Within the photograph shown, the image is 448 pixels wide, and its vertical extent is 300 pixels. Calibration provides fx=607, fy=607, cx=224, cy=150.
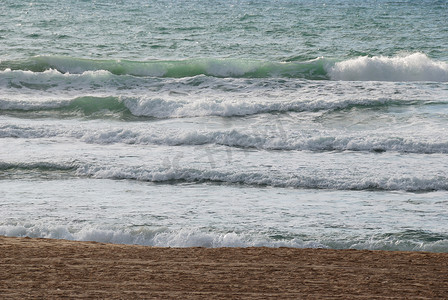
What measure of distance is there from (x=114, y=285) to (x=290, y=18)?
1048 inches

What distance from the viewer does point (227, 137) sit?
1074 centimetres

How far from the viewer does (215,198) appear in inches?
297

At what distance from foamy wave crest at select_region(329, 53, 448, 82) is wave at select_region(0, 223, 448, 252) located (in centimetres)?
1224

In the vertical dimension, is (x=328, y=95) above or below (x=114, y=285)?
below

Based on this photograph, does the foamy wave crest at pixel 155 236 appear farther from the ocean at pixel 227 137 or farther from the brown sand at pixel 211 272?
the brown sand at pixel 211 272

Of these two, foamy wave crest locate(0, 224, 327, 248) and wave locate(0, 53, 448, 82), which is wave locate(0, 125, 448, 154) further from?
wave locate(0, 53, 448, 82)

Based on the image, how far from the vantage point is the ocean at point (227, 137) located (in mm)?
6566

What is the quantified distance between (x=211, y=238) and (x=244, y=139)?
4758 mm

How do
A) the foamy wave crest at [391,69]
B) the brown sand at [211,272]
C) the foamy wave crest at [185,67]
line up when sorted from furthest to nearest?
the foamy wave crest at [185,67]
the foamy wave crest at [391,69]
the brown sand at [211,272]

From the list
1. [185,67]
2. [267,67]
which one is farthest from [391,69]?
[185,67]

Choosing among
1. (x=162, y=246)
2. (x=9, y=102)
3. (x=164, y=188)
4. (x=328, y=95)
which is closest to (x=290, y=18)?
(x=328, y=95)

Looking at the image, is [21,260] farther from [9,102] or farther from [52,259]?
[9,102]

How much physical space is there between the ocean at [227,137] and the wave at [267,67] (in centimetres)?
6

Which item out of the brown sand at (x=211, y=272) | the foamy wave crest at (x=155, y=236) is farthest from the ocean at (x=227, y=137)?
the brown sand at (x=211, y=272)
